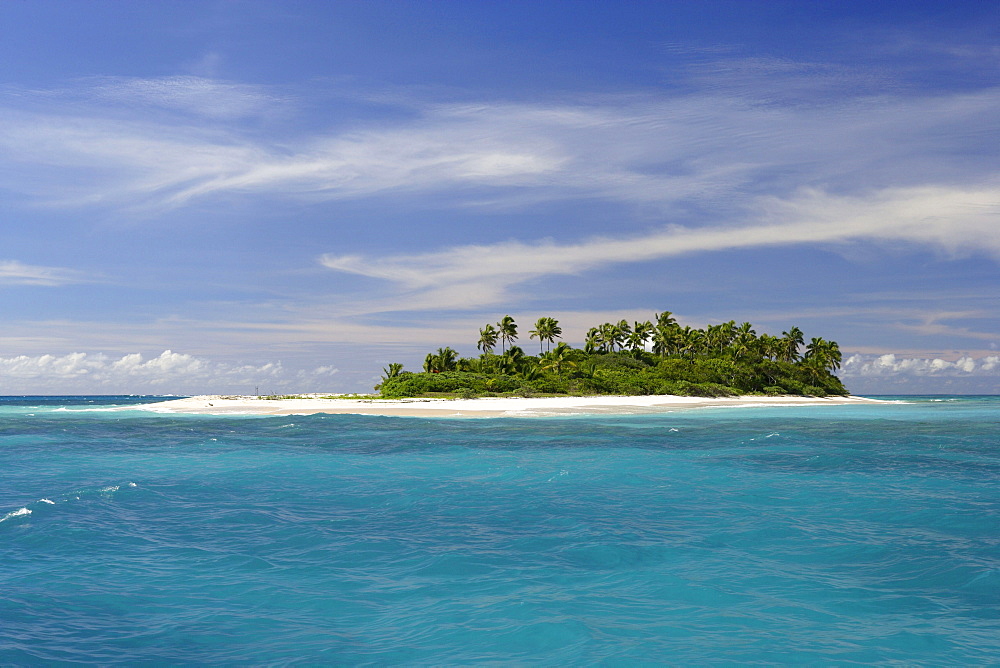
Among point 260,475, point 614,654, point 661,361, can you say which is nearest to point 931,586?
point 614,654

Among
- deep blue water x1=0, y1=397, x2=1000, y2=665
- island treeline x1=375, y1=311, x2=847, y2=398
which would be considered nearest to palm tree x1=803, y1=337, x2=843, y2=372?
island treeline x1=375, y1=311, x2=847, y2=398

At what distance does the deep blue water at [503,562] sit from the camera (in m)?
9.78

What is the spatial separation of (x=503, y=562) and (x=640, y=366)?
363ft

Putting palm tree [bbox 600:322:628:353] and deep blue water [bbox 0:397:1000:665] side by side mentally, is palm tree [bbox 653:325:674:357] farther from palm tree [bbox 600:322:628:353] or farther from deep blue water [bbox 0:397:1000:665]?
deep blue water [bbox 0:397:1000:665]

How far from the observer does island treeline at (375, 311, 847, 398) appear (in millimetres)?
99938

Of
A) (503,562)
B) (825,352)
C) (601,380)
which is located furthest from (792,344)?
(503,562)

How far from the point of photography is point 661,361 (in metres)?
125

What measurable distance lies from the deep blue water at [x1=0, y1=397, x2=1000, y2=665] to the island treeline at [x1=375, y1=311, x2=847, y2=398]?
7002cm

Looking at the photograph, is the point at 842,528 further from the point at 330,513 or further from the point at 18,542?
the point at 18,542

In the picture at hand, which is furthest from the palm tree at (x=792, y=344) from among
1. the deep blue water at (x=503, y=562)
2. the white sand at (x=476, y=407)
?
the deep blue water at (x=503, y=562)

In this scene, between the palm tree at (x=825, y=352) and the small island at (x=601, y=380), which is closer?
the small island at (x=601, y=380)

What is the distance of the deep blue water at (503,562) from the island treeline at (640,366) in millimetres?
70020

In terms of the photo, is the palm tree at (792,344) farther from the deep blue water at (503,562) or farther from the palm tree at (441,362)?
the deep blue water at (503,562)

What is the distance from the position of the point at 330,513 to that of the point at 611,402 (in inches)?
2832
